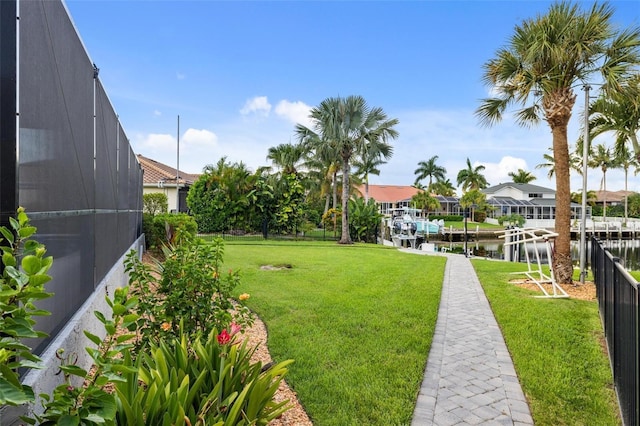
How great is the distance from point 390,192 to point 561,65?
52.6 metres

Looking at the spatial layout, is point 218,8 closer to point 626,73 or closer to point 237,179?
point 626,73

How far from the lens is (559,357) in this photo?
4.87m

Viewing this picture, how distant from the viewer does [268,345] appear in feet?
16.7

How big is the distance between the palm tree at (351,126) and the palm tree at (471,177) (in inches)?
1740

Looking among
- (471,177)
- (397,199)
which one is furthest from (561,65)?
(471,177)

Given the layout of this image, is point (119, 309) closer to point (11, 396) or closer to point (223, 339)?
point (11, 396)

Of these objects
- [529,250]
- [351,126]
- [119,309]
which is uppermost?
[351,126]

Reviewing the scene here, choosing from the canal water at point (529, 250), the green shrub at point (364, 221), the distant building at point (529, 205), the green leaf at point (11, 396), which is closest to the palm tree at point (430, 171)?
the distant building at point (529, 205)

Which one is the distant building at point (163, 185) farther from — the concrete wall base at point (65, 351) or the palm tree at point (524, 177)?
the palm tree at point (524, 177)

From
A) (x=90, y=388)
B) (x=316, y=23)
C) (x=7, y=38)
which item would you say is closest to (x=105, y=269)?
(x=7, y=38)

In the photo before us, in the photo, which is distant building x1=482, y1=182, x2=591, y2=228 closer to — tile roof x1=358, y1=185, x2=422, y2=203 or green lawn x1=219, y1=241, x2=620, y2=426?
tile roof x1=358, y1=185, x2=422, y2=203

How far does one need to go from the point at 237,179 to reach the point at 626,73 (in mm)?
19603

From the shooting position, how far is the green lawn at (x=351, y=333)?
3707 millimetres

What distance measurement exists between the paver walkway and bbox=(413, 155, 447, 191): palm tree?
2313 inches
